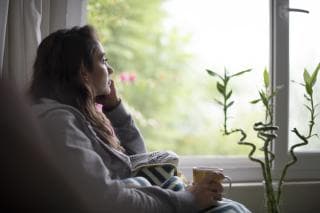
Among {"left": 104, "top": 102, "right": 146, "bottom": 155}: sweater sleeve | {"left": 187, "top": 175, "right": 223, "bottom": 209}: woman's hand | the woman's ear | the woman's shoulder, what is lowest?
{"left": 187, "top": 175, "right": 223, "bottom": 209}: woman's hand

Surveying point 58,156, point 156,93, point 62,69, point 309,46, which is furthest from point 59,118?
point 156,93

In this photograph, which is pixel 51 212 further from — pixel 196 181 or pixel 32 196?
pixel 196 181

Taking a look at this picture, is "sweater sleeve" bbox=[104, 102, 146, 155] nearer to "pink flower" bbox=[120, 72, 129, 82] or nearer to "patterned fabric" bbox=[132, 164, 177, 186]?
"patterned fabric" bbox=[132, 164, 177, 186]

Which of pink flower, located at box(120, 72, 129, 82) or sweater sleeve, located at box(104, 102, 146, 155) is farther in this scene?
pink flower, located at box(120, 72, 129, 82)

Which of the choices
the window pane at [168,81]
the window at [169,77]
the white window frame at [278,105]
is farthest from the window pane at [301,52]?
the window pane at [168,81]

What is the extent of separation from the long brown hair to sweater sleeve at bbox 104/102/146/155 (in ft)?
0.97

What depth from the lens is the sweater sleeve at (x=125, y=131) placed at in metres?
1.55

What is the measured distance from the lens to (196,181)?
1.16 meters

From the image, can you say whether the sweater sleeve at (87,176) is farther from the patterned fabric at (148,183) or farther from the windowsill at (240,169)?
the windowsill at (240,169)

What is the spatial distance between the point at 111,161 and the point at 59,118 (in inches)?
11.3

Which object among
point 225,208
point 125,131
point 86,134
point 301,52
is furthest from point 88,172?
point 301,52

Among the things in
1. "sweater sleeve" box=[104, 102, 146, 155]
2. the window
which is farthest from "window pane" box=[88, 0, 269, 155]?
"sweater sleeve" box=[104, 102, 146, 155]

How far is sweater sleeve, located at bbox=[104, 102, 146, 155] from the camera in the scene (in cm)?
155

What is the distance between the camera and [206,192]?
3.69 ft
